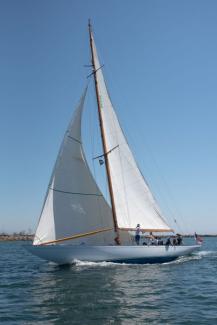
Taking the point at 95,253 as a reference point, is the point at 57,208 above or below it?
above

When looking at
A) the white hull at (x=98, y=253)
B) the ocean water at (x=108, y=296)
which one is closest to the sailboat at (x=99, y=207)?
the white hull at (x=98, y=253)

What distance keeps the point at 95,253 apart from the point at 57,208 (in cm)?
377

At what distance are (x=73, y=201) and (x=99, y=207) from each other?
2.32 m

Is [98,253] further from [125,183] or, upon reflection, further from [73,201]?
[125,183]

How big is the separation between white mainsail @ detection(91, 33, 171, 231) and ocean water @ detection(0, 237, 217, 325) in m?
4.79

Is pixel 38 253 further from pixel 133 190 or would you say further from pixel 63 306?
pixel 63 306

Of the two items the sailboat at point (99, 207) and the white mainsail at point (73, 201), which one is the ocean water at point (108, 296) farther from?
the white mainsail at point (73, 201)

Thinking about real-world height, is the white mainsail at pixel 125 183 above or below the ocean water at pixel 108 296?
above

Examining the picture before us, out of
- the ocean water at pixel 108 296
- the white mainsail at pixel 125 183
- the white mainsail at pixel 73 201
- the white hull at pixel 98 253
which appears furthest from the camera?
the white mainsail at pixel 125 183

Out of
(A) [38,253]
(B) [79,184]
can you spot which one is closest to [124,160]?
(B) [79,184]

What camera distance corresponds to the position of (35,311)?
44.1 feet

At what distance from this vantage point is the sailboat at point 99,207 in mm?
25125

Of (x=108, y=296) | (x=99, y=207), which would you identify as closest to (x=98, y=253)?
(x=99, y=207)

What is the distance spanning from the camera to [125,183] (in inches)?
1132
